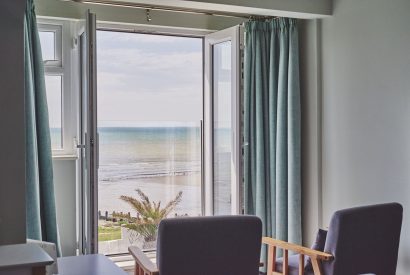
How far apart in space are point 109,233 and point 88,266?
285 centimetres

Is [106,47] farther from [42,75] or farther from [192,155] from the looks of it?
[42,75]

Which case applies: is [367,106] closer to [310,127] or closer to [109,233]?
[310,127]

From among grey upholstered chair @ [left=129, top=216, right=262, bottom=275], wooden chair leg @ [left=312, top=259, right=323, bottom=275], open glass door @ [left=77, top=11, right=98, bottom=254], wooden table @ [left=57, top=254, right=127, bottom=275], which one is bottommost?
wooden chair leg @ [left=312, top=259, right=323, bottom=275]

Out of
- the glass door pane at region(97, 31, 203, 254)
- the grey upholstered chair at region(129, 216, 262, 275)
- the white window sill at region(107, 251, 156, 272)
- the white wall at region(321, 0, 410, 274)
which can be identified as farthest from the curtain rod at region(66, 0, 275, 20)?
the white window sill at region(107, 251, 156, 272)

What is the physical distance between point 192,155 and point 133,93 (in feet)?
3.27

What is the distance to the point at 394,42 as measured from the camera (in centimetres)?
372

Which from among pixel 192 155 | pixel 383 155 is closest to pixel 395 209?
pixel 383 155

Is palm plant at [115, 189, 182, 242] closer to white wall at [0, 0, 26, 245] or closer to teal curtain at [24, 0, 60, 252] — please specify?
teal curtain at [24, 0, 60, 252]

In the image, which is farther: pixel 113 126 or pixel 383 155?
pixel 113 126

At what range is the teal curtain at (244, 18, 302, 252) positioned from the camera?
4449 millimetres

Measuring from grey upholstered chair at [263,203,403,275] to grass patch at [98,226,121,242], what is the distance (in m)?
2.92

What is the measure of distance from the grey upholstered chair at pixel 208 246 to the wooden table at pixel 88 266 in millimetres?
182

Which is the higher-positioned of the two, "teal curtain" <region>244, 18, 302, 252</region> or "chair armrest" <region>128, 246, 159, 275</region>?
"teal curtain" <region>244, 18, 302, 252</region>

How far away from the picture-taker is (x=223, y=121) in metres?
4.73
